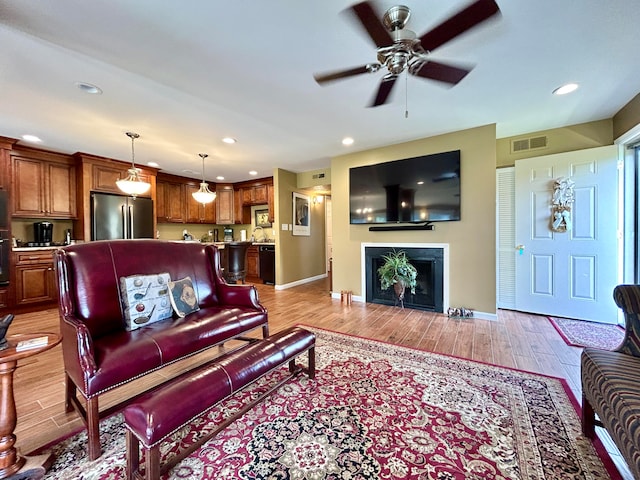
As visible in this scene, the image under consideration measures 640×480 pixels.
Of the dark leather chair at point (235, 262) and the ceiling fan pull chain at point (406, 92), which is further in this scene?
the dark leather chair at point (235, 262)

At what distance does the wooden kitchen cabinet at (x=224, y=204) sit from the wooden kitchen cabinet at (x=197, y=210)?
0.40 ft

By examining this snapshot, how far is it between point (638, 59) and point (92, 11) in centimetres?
399

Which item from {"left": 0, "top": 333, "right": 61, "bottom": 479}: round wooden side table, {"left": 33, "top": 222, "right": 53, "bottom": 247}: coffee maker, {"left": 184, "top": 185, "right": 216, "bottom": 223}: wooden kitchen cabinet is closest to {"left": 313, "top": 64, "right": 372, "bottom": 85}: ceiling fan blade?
{"left": 0, "top": 333, "right": 61, "bottom": 479}: round wooden side table

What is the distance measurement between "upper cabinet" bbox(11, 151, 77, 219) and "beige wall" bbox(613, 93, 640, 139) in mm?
7854

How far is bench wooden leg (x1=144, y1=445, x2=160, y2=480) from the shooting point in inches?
42.3

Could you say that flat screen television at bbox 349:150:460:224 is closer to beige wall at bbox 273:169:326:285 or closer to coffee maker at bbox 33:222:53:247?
beige wall at bbox 273:169:326:285

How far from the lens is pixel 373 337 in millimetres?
2887

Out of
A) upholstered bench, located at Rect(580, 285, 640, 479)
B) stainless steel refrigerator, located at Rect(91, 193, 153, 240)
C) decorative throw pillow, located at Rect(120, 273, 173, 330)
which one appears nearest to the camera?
upholstered bench, located at Rect(580, 285, 640, 479)

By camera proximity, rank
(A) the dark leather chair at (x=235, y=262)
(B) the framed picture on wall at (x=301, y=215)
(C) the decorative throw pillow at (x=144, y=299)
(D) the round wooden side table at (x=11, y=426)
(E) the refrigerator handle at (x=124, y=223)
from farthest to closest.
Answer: (B) the framed picture on wall at (x=301, y=215) < (A) the dark leather chair at (x=235, y=262) < (E) the refrigerator handle at (x=124, y=223) < (C) the decorative throw pillow at (x=144, y=299) < (D) the round wooden side table at (x=11, y=426)

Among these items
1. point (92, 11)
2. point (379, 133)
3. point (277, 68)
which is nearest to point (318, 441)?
point (277, 68)

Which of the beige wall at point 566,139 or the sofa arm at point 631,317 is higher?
the beige wall at point 566,139

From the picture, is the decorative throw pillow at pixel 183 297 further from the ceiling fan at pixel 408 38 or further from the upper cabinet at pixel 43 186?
the upper cabinet at pixel 43 186

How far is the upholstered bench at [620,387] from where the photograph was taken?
3.23 feet

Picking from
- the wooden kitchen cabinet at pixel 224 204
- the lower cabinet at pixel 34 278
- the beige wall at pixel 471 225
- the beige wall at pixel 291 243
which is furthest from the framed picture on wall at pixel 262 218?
the lower cabinet at pixel 34 278
